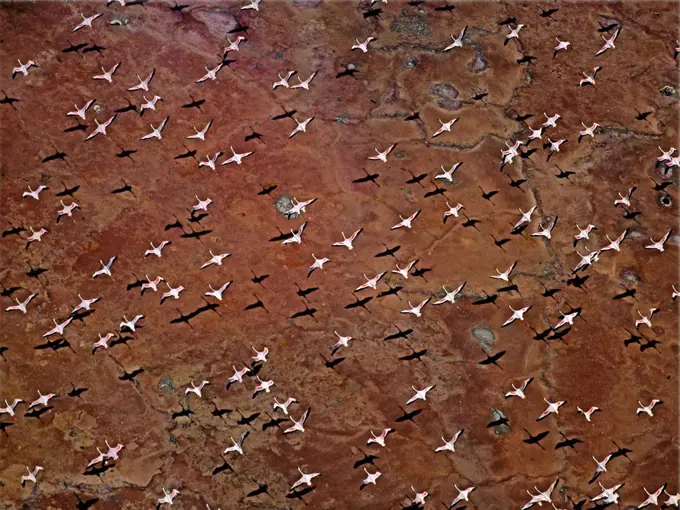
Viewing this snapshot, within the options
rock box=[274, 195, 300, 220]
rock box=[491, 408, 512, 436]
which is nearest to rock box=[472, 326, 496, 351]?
rock box=[491, 408, 512, 436]

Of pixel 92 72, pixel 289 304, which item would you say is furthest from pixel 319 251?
pixel 92 72

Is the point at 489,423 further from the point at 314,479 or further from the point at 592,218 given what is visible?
the point at 592,218

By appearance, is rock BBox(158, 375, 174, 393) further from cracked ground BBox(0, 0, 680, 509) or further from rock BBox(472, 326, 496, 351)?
rock BBox(472, 326, 496, 351)

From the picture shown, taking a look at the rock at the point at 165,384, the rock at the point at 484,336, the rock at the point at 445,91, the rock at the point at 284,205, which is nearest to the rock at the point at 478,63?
the rock at the point at 445,91

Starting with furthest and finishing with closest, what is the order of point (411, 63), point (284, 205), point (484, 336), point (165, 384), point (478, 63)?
point (478, 63)
point (411, 63)
point (284, 205)
point (484, 336)
point (165, 384)

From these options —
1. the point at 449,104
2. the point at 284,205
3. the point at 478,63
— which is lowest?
the point at 284,205

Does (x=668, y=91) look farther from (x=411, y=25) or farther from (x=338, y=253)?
(x=338, y=253)

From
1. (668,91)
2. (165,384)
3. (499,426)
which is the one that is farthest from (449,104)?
(165,384)

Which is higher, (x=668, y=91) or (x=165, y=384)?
(x=668, y=91)

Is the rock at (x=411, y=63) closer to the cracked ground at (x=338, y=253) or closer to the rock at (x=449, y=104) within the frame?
the cracked ground at (x=338, y=253)

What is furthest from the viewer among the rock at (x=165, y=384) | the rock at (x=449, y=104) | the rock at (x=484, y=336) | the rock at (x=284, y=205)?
the rock at (x=449, y=104)
